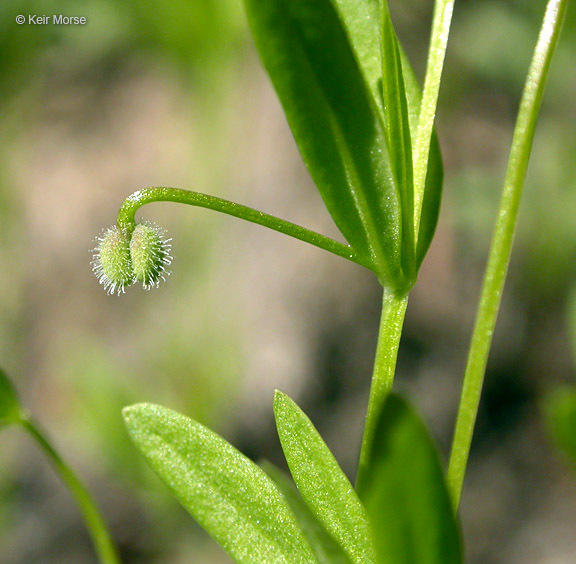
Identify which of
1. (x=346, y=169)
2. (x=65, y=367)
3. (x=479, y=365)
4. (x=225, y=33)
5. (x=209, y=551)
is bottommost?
(x=209, y=551)

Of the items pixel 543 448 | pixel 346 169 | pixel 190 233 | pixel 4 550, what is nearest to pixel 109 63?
pixel 190 233

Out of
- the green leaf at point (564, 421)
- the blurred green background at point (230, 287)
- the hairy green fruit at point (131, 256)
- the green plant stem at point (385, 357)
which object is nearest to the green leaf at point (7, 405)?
the hairy green fruit at point (131, 256)

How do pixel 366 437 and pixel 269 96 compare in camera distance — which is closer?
pixel 366 437

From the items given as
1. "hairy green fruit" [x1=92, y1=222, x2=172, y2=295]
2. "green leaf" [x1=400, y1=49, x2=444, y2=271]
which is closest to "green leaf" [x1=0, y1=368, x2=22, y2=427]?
"hairy green fruit" [x1=92, y1=222, x2=172, y2=295]

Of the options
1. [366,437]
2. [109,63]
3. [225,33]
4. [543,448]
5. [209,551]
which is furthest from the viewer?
[109,63]

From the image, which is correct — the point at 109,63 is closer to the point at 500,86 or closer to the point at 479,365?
the point at 500,86

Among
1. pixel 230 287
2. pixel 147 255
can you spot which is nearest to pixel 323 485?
pixel 147 255
